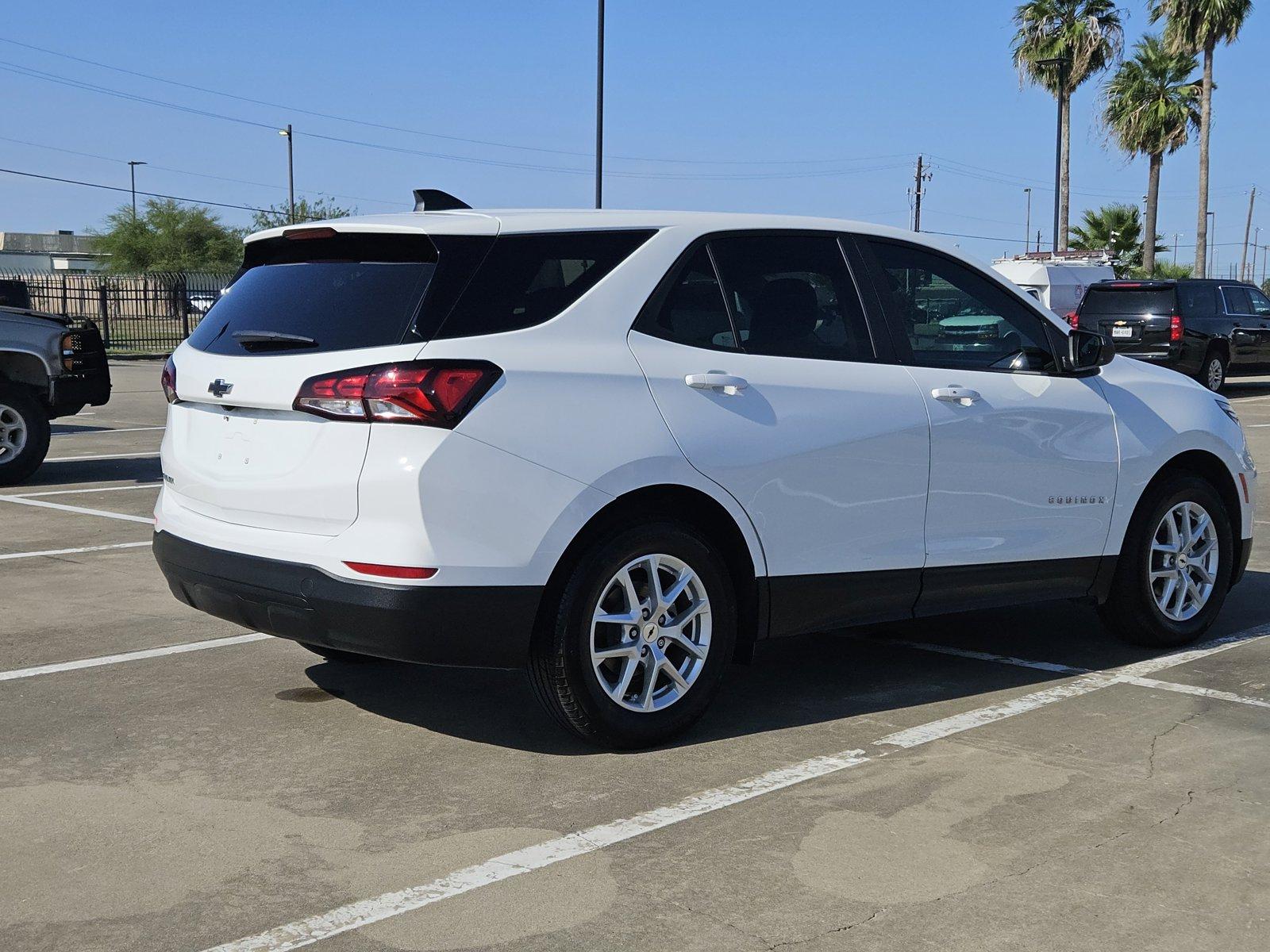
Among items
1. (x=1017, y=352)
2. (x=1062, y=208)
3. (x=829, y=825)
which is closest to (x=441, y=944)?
A: (x=829, y=825)

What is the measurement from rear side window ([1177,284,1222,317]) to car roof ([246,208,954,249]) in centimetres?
1940

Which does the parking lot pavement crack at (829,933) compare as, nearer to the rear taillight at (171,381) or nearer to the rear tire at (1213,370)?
the rear taillight at (171,381)

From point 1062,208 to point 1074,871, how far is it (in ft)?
142

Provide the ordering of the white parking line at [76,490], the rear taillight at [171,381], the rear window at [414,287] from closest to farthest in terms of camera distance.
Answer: the rear window at [414,287] < the rear taillight at [171,381] < the white parking line at [76,490]


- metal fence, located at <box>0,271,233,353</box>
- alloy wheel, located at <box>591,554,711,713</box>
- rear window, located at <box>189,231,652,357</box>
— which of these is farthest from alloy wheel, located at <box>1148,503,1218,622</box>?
metal fence, located at <box>0,271,233,353</box>

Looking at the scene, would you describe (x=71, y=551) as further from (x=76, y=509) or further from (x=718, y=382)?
(x=718, y=382)

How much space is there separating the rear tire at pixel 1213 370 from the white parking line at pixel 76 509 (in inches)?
704

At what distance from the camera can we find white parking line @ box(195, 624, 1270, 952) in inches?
133

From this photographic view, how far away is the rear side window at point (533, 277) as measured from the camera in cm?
446

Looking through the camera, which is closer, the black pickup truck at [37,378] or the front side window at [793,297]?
the front side window at [793,297]

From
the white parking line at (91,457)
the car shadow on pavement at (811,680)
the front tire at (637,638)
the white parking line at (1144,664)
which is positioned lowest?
the car shadow on pavement at (811,680)

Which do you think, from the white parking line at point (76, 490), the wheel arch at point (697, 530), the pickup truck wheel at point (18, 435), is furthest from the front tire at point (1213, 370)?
the wheel arch at point (697, 530)

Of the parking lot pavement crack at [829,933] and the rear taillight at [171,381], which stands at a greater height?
the rear taillight at [171,381]

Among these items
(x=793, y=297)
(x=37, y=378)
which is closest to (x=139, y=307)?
(x=37, y=378)
